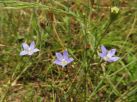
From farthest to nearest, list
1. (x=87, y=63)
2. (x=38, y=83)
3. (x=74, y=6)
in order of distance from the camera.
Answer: (x=74, y=6)
(x=38, y=83)
(x=87, y=63)

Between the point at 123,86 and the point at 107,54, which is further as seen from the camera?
the point at 123,86

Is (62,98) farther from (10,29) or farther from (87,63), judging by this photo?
(10,29)

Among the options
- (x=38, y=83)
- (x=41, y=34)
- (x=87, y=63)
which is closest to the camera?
(x=87, y=63)

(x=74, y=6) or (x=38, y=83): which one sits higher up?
(x=74, y=6)

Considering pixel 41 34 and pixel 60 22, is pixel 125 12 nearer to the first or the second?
pixel 60 22

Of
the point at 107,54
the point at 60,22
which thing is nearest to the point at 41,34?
the point at 60,22

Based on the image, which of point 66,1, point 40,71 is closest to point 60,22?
point 66,1
